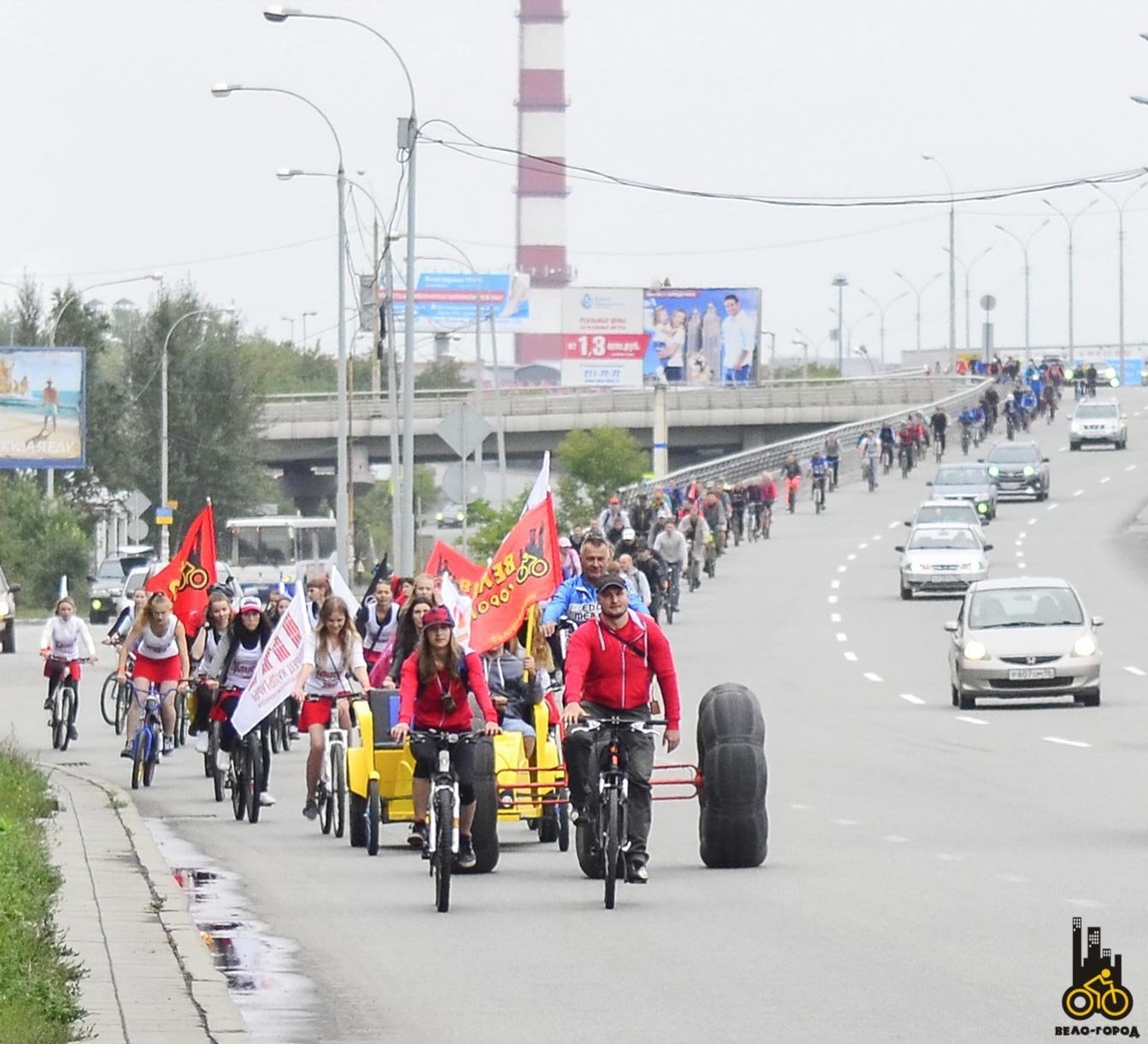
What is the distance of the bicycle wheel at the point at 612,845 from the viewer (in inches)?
510

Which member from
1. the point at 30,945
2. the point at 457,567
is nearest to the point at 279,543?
the point at 457,567

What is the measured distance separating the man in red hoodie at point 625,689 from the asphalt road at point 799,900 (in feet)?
1.42

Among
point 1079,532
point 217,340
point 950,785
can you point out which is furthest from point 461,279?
point 950,785

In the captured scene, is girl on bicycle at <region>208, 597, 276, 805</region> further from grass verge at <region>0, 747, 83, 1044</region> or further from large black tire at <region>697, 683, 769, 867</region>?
large black tire at <region>697, 683, 769, 867</region>

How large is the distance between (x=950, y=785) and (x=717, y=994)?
32.8 feet

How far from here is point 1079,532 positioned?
62.9 metres

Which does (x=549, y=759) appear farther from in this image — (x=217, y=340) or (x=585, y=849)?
(x=217, y=340)

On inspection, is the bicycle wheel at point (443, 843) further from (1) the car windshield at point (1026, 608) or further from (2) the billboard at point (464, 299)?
(2) the billboard at point (464, 299)

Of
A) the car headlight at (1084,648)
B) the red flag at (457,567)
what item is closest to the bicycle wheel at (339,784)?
the red flag at (457,567)

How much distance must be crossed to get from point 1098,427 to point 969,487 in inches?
980

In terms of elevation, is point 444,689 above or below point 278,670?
above

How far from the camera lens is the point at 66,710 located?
2672 centimetres

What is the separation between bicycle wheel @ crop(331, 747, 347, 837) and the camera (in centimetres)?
1769

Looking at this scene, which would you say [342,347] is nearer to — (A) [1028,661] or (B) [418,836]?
(A) [1028,661]
